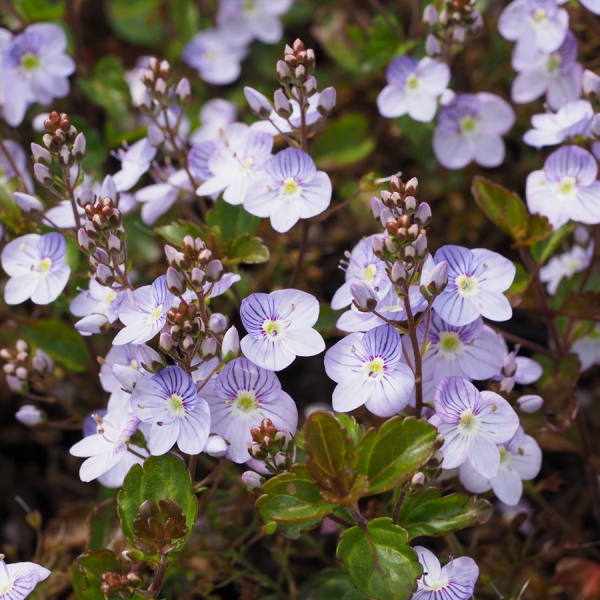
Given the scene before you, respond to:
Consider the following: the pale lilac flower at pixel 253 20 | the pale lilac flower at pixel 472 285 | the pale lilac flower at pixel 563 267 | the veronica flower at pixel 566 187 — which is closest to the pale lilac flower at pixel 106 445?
the pale lilac flower at pixel 472 285

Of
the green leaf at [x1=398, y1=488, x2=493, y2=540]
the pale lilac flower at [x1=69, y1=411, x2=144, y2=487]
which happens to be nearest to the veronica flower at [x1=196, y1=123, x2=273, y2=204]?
the pale lilac flower at [x1=69, y1=411, x2=144, y2=487]

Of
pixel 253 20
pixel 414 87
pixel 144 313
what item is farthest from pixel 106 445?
pixel 253 20

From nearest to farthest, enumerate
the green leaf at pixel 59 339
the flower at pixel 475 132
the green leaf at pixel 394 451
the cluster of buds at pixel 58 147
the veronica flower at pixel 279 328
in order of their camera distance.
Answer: the green leaf at pixel 394 451 → the veronica flower at pixel 279 328 → the cluster of buds at pixel 58 147 → the green leaf at pixel 59 339 → the flower at pixel 475 132

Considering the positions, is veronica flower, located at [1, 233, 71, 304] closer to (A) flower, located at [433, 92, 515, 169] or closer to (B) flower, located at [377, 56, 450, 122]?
(B) flower, located at [377, 56, 450, 122]

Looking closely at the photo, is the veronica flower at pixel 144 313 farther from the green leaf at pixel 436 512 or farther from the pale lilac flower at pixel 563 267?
the pale lilac flower at pixel 563 267

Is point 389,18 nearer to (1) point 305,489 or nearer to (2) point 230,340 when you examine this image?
(2) point 230,340

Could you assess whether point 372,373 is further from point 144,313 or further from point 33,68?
point 33,68

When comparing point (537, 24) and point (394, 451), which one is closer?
point (394, 451)
